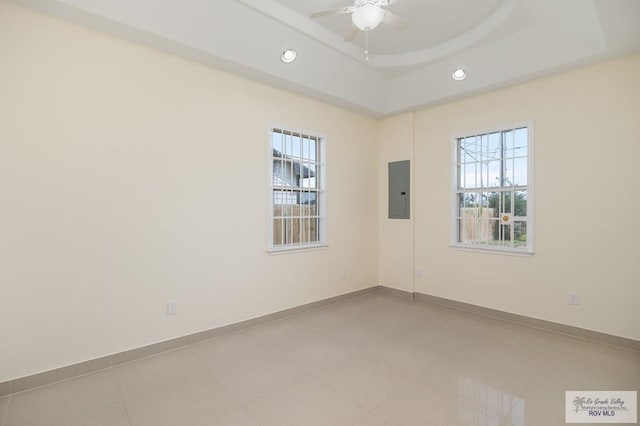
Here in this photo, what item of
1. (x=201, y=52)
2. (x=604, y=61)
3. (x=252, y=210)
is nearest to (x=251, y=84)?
(x=201, y=52)

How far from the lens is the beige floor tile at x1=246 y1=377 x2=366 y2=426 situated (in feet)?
6.34

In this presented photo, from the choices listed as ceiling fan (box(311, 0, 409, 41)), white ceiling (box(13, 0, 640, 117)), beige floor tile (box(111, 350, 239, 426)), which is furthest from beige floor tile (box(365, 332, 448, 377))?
white ceiling (box(13, 0, 640, 117))

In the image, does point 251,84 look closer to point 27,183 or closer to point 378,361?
point 27,183

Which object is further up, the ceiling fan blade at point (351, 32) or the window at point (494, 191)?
the ceiling fan blade at point (351, 32)

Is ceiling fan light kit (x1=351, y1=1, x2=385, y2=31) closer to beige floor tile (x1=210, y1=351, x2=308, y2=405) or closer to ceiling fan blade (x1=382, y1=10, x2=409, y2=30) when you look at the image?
ceiling fan blade (x1=382, y1=10, x2=409, y2=30)

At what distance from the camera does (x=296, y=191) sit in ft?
13.0

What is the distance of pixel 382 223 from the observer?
496 cm

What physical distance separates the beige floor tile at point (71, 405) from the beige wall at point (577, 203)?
3.83 meters

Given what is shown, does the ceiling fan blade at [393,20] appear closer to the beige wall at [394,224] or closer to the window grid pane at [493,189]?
the window grid pane at [493,189]


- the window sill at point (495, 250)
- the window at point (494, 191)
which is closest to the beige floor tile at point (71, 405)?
the window sill at point (495, 250)

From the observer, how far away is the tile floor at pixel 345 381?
1.98m

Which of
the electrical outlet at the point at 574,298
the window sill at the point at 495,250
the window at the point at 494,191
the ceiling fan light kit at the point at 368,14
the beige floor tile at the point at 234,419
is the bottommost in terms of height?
the beige floor tile at the point at 234,419

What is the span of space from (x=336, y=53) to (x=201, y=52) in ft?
5.07

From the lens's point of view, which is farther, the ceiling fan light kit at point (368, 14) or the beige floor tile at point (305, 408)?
the ceiling fan light kit at point (368, 14)
